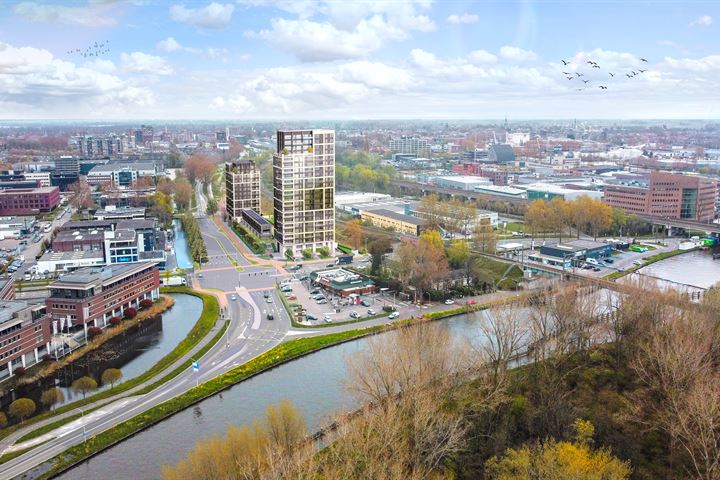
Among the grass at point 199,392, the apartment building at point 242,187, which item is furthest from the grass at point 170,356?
the apartment building at point 242,187

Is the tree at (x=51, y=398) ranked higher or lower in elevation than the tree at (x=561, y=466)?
lower

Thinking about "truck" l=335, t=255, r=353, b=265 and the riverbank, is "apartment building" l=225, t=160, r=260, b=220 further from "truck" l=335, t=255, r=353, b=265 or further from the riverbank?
the riverbank

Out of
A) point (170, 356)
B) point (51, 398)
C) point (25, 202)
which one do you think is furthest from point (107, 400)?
point (25, 202)

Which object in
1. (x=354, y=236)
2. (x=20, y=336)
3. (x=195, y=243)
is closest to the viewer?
(x=20, y=336)

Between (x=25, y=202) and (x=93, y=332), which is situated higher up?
(x=25, y=202)

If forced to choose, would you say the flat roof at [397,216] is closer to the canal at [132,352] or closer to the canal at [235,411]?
the canal at [132,352]

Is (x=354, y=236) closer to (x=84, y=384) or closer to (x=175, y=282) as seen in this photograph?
(x=175, y=282)

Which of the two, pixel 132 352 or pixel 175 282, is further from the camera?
pixel 175 282
